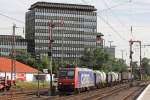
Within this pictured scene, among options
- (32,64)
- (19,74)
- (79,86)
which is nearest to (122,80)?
(19,74)

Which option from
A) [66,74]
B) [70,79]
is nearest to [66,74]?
[66,74]

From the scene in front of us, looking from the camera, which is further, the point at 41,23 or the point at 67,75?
the point at 41,23

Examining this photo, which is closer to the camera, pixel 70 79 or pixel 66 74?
pixel 70 79

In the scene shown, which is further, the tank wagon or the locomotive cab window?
the locomotive cab window

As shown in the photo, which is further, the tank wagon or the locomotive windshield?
the locomotive windshield

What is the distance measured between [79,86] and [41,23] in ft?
483

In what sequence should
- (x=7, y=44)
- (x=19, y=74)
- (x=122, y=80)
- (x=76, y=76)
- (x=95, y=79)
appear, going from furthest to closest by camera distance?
1. (x=7, y=44)
2. (x=122, y=80)
3. (x=19, y=74)
4. (x=95, y=79)
5. (x=76, y=76)

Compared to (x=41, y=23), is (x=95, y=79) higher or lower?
lower

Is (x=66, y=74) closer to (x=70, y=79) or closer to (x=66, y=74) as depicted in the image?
(x=66, y=74)

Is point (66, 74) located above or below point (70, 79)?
above

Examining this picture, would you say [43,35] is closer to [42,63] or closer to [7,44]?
[7,44]

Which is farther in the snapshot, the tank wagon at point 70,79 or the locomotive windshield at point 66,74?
the locomotive windshield at point 66,74

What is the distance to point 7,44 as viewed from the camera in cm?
19712

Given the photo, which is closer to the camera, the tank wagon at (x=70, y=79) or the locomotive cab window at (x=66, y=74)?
the tank wagon at (x=70, y=79)
